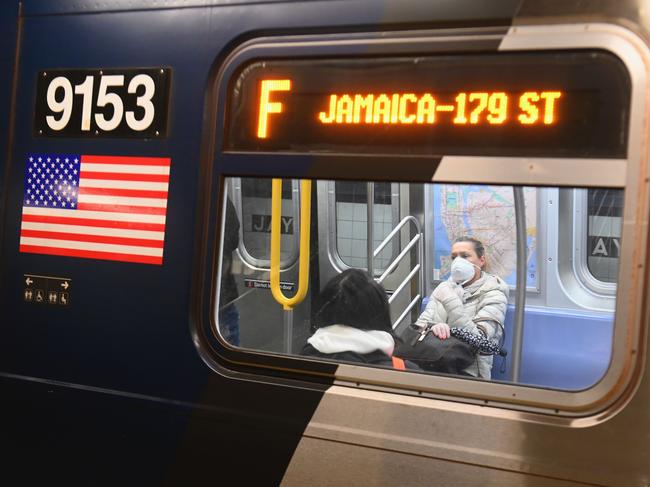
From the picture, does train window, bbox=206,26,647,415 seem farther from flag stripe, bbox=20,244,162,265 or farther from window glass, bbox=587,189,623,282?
window glass, bbox=587,189,623,282

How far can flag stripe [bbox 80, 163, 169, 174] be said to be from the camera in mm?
2277

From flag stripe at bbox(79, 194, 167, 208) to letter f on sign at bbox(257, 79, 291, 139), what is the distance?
413 millimetres

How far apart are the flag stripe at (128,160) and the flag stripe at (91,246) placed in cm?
29

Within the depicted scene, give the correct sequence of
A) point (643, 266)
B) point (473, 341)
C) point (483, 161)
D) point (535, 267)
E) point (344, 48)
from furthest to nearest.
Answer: point (535, 267)
point (473, 341)
point (344, 48)
point (483, 161)
point (643, 266)

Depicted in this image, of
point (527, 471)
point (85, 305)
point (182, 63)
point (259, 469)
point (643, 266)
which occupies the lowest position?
point (259, 469)

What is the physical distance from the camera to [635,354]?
182 centimetres

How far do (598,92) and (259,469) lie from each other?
60.2 inches

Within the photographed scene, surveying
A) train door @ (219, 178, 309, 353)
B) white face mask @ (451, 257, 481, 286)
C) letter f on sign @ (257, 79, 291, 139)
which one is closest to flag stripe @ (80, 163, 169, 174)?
letter f on sign @ (257, 79, 291, 139)

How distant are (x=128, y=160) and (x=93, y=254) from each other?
35 cm

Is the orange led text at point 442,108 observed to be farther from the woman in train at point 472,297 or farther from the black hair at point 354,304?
the woman in train at point 472,297

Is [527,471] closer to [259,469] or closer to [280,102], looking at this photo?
[259,469]

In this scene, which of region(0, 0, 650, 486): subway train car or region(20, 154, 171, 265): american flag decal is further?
region(20, 154, 171, 265): american flag decal

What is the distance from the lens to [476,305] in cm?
399

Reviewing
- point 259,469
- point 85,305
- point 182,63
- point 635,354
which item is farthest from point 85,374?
point 635,354
